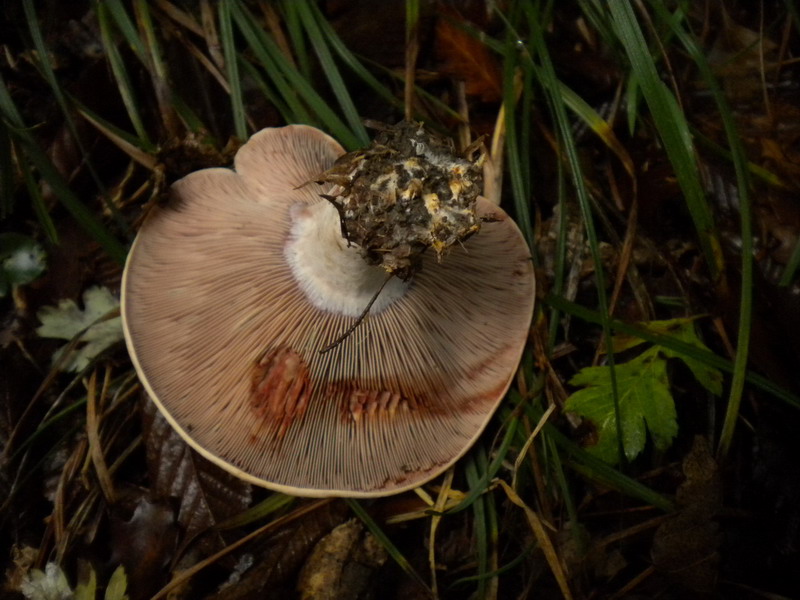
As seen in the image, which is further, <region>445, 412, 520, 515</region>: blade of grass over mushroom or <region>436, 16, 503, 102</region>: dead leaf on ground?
<region>436, 16, 503, 102</region>: dead leaf on ground

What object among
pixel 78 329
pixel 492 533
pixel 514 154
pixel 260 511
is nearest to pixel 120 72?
pixel 78 329

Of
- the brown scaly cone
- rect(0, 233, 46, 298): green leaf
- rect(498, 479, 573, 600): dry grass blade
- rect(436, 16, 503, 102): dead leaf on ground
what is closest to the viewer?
the brown scaly cone

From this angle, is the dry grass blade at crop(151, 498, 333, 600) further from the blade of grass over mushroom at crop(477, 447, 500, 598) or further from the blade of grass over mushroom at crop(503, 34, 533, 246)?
the blade of grass over mushroom at crop(503, 34, 533, 246)

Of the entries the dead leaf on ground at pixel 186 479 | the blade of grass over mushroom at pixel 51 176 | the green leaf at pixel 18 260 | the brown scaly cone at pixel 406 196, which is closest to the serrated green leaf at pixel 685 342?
the brown scaly cone at pixel 406 196

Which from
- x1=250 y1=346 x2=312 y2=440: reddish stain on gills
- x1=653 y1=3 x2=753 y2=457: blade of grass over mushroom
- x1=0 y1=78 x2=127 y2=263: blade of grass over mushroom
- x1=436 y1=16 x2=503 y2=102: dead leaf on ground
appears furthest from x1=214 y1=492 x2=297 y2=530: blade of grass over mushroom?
x1=436 y1=16 x2=503 y2=102: dead leaf on ground

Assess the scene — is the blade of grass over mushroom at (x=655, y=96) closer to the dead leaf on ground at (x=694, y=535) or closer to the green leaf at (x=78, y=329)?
the dead leaf on ground at (x=694, y=535)

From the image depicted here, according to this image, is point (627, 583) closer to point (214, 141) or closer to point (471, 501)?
point (471, 501)
